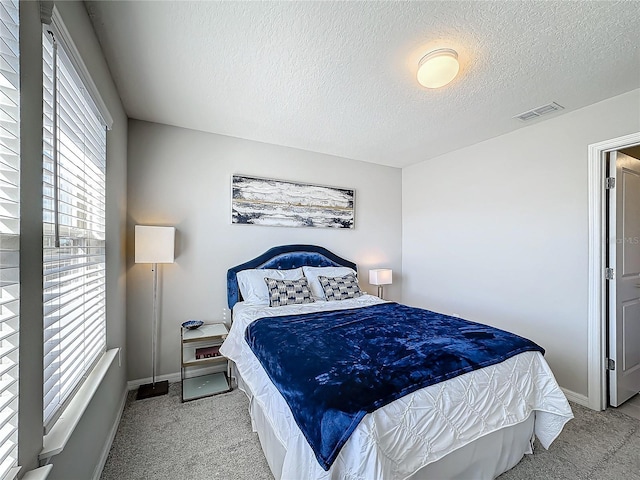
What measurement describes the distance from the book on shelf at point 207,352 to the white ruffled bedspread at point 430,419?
89 centimetres

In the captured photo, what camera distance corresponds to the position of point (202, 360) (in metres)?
2.62

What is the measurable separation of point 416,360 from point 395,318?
33.3 inches

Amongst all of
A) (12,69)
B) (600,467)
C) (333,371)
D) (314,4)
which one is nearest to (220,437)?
(333,371)

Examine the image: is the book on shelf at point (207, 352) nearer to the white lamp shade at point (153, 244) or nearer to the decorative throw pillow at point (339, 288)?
the white lamp shade at point (153, 244)

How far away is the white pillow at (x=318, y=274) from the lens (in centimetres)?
320

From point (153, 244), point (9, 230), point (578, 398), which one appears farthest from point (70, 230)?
point (578, 398)

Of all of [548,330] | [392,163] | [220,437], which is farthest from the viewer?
[392,163]

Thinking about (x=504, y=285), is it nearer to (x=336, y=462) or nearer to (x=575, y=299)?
(x=575, y=299)

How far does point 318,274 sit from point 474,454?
84.7 inches

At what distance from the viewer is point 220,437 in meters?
2.01

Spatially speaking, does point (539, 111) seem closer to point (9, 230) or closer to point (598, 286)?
point (598, 286)

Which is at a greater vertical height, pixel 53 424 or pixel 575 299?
pixel 575 299

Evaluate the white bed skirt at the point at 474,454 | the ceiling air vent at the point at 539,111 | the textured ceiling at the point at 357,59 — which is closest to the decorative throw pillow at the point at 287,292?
the white bed skirt at the point at 474,454

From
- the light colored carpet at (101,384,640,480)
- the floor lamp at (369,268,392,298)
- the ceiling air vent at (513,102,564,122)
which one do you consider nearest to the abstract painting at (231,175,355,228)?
the floor lamp at (369,268,392,298)
